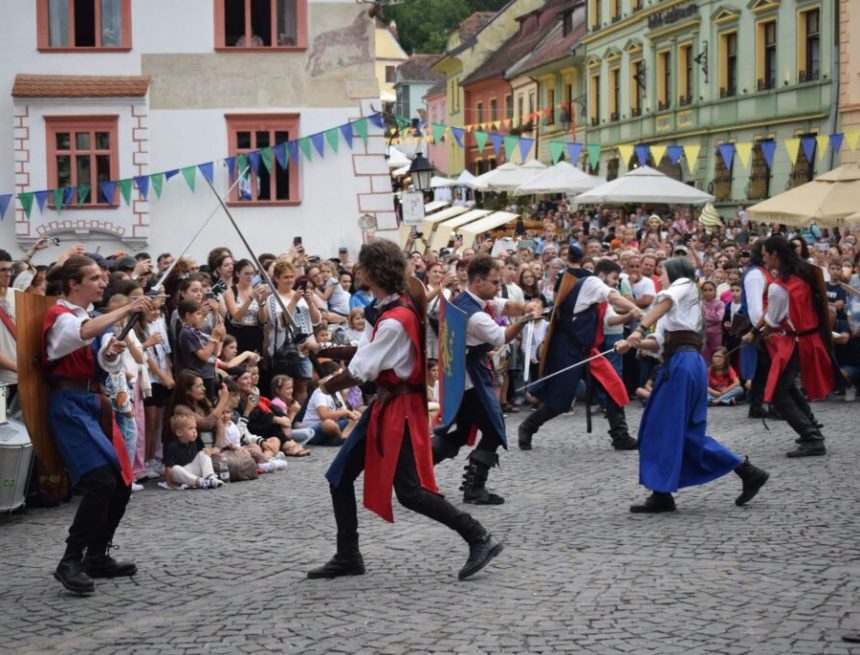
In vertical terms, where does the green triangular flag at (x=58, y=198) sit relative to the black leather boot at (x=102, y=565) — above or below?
above

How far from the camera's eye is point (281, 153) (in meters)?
25.4

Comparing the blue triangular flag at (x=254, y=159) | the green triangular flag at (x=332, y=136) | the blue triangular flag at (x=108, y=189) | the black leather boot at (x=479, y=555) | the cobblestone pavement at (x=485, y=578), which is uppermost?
the green triangular flag at (x=332, y=136)

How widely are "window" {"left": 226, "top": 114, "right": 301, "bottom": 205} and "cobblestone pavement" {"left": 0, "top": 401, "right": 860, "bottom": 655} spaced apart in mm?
15420

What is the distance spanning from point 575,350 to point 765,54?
92.6ft

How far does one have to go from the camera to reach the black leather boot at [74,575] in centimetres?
732

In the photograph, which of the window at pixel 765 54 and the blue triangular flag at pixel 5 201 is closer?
the blue triangular flag at pixel 5 201

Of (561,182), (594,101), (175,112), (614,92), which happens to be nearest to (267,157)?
(175,112)

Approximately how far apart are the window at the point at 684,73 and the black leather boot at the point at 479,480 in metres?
35.4

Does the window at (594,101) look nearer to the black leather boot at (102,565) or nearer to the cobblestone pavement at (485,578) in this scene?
the cobblestone pavement at (485,578)

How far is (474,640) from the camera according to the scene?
6.09 metres

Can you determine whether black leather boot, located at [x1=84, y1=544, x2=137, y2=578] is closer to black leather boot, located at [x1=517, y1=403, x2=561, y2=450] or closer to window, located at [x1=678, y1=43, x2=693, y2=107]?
black leather boot, located at [x1=517, y1=403, x2=561, y2=450]

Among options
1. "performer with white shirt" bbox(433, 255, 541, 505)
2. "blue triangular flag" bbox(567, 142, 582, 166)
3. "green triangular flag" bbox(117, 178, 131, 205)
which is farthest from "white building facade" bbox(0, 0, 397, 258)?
"performer with white shirt" bbox(433, 255, 541, 505)

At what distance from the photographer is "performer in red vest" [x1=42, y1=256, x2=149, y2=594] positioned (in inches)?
292

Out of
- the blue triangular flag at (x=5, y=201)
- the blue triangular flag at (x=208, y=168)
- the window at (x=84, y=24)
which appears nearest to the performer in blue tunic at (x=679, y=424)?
the blue triangular flag at (x=208, y=168)
